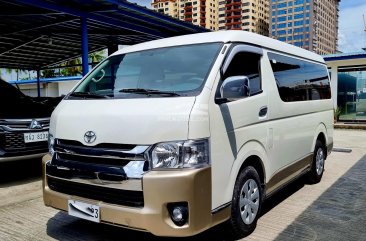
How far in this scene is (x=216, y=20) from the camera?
471ft

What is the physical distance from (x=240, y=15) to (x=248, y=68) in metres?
140

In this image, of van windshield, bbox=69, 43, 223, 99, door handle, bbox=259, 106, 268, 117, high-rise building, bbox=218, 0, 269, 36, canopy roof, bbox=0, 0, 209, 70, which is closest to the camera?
van windshield, bbox=69, 43, 223, 99

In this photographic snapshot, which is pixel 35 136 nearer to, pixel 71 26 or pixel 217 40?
pixel 217 40

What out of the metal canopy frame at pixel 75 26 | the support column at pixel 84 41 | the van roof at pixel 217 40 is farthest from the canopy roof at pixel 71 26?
the van roof at pixel 217 40

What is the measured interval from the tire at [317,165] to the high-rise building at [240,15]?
131511 millimetres

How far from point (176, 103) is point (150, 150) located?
47 cm

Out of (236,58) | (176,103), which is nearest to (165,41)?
(236,58)

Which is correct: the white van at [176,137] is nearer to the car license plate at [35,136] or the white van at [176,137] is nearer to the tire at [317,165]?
the tire at [317,165]

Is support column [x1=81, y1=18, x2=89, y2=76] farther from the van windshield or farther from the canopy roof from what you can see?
the van windshield

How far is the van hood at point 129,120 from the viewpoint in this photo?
9.50 feet

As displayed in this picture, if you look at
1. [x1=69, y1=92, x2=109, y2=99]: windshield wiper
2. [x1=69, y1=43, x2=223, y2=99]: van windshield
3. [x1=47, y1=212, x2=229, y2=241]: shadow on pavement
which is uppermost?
[x1=69, y1=43, x2=223, y2=99]: van windshield

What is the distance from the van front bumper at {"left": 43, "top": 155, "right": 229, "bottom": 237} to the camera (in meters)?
2.79

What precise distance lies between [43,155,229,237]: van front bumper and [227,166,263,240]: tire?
1.68 ft

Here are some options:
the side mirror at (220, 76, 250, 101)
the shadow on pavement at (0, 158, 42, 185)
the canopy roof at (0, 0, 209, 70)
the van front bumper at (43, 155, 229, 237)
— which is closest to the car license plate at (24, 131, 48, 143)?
the shadow on pavement at (0, 158, 42, 185)
